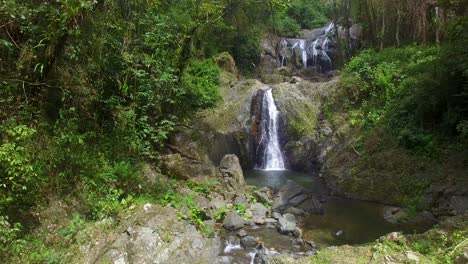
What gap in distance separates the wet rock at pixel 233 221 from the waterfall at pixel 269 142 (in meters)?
6.64

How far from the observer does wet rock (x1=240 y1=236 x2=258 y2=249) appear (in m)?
7.75

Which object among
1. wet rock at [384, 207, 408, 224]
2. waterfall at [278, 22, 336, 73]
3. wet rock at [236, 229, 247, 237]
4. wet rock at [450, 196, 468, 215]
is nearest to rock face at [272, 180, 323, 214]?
→ wet rock at [384, 207, 408, 224]

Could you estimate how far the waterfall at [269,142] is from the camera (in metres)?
15.5

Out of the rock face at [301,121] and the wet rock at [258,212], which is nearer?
the wet rock at [258,212]

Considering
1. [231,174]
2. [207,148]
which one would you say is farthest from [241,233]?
[207,148]

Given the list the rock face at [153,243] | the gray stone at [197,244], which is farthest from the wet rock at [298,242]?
the gray stone at [197,244]

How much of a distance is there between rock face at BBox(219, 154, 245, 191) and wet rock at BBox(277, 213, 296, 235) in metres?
2.37

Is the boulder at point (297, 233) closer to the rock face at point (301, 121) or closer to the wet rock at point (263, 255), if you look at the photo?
the wet rock at point (263, 255)

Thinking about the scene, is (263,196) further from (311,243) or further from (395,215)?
(395,215)

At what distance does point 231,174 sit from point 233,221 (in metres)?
3.15

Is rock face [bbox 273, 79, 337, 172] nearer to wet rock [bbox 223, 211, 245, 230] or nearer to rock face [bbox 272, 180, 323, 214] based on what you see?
rock face [bbox 272, 180, 323, 214]

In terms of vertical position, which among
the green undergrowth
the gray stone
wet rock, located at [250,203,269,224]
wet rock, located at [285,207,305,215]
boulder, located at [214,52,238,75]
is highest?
boulder, located at [214,52,238,75]

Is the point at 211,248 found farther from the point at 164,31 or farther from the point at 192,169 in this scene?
the point at 164,31

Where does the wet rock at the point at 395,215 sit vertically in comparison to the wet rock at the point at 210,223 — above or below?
below
